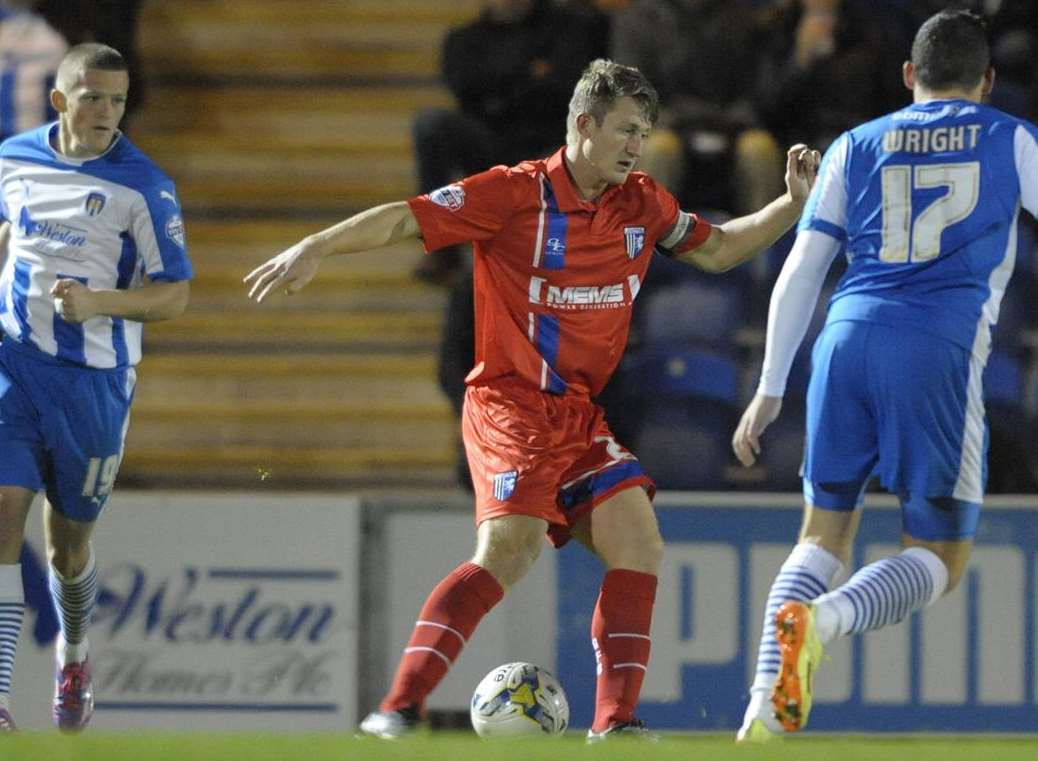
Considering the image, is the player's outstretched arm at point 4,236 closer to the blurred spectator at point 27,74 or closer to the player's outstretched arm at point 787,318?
the player's outstretched arm at point 787,318

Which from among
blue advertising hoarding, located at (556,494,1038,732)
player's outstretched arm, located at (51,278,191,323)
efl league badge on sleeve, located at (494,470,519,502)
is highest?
player's outstretched arm, located at (51,278,191,323)

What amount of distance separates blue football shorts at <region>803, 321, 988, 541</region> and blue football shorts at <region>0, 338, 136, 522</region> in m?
2.34

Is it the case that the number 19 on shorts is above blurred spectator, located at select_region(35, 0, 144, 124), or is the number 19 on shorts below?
below

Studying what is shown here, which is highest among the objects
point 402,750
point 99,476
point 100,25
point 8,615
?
point 100,25

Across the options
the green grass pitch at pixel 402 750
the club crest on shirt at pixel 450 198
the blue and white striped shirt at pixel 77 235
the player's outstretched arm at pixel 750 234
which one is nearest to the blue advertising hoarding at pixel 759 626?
Answer: the player's outstretched arm at pixel 750 234

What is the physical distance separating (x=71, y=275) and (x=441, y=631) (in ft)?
5.93

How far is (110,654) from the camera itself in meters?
7.90

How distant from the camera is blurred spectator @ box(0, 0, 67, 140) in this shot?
9562 mm

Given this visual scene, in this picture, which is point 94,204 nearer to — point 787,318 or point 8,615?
point 8,615

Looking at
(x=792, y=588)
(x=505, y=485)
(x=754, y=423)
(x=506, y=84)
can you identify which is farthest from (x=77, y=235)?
(x=506, y=84)

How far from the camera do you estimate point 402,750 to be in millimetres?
4180

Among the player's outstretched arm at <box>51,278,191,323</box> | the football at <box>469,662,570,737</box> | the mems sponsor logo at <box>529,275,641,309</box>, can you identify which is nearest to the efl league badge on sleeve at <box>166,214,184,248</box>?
the player's outstretched arm at <box>51,278,191,323</box>

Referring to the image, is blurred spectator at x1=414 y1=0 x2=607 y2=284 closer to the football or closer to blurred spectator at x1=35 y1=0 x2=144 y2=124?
blurred spectator at x1=35 y1=0 x2=144 y2=124

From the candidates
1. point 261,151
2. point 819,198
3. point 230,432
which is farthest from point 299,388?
point 819,198
